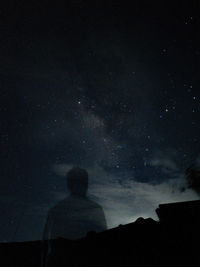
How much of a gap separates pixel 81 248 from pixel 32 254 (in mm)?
5359

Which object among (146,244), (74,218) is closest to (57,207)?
(74,218)

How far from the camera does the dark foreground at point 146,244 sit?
9.15m

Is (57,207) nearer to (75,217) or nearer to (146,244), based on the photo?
(75,217)

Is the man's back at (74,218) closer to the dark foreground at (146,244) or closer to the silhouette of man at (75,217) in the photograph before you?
the silhouette of man at (75,217)

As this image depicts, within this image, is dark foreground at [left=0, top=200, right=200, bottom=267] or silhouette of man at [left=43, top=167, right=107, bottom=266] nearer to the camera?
dark foreground at [left=0, top=200, right=200, bottom=267]

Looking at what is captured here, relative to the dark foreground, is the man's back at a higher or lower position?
higher

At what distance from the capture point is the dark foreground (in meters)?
9.15

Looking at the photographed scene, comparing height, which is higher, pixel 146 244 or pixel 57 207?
pixel 57 207

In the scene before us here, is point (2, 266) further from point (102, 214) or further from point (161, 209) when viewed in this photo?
point (102, 214)

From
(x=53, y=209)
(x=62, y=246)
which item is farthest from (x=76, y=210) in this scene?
(x=62, y=246)

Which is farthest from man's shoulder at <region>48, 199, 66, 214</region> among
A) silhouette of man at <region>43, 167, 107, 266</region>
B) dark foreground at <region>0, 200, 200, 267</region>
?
dark foreground at <region>0, 200, 200, 267</region>

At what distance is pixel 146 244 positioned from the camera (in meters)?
10.2

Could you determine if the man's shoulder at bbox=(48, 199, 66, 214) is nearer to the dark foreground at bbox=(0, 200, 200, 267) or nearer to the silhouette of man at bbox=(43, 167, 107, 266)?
the silhouette of man at bbox=(43, 167, 107, 266)

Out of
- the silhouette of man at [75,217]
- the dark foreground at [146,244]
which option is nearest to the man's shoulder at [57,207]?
the silhouette of man at [75,217]
